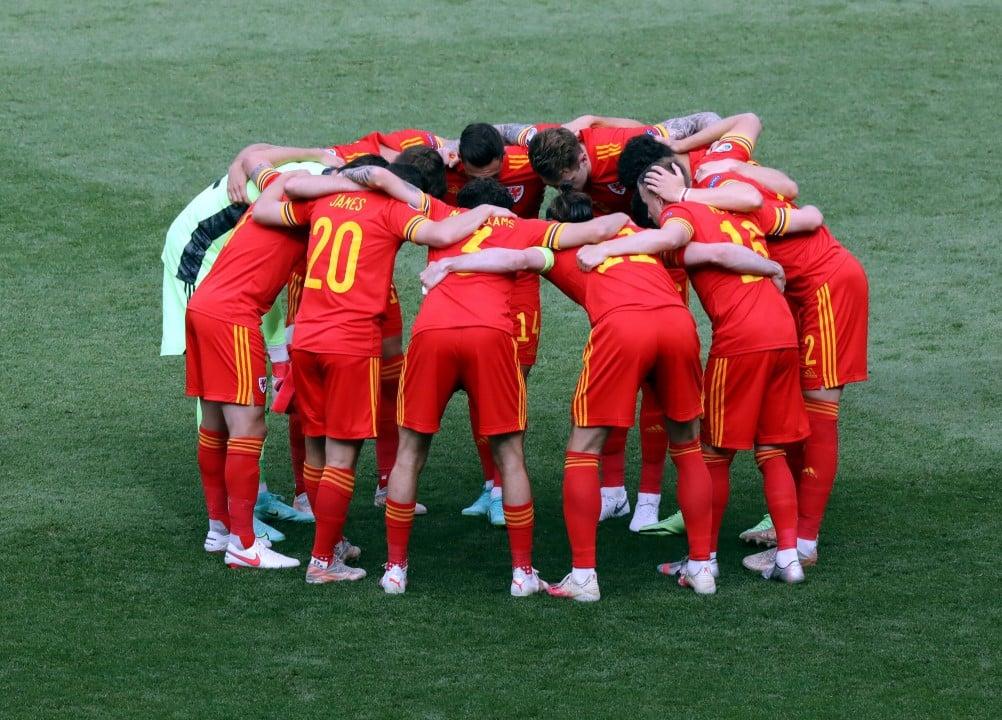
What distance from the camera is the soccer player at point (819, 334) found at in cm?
623

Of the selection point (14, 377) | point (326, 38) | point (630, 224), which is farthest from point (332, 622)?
point (326, 38)

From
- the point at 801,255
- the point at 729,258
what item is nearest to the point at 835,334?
the point at 801,255

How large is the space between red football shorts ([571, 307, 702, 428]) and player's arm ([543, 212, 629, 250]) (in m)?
0.38

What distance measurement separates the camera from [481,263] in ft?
18.9

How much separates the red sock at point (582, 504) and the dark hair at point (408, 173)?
4.51 ft

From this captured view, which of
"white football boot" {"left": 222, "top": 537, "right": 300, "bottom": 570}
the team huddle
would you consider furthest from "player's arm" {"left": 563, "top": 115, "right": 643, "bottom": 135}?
"white football boot" {"left": 222, "top": 537, "right": 300, "bottom": 570}

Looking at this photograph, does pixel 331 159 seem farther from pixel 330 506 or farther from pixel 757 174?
pixel 757 174

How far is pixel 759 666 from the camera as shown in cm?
510

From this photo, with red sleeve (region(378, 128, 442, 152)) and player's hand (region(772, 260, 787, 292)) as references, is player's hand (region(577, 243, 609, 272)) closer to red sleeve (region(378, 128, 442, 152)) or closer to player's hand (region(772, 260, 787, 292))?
player's hand (region(772, 260, 787, 292))

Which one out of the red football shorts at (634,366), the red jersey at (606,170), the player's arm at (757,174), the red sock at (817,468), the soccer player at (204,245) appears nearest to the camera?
the red football shorts at (634,366)

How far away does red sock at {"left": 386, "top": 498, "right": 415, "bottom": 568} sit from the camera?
582 centimetres

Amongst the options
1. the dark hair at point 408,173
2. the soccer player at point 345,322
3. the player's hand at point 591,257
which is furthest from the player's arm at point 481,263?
the dark hair at point 408,173

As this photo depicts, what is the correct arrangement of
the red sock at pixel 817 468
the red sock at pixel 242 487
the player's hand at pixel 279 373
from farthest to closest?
the player's hand at pixel 279 373 → the red sock at pixel 817 468 → the red sock at pixel 242 487

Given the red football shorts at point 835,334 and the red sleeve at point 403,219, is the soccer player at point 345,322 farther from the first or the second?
the red football shorts at point 835,334
